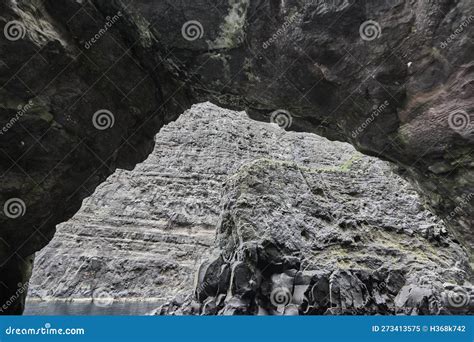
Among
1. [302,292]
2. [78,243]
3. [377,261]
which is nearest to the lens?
[302,292]

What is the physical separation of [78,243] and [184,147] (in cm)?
2051

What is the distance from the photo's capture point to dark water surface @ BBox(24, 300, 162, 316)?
40031 millimetres

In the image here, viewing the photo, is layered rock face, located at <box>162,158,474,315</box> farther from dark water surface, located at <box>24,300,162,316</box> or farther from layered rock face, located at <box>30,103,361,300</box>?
dark water surface, located at <box>24,300,162,316</box>

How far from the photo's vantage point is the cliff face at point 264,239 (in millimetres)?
18750

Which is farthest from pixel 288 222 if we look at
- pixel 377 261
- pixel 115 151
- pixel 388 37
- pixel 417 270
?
pixel 388 37

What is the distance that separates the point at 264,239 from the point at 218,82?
46.1ft

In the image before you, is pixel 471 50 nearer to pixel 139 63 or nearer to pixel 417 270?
pixel 139 63

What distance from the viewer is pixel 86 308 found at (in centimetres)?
4353

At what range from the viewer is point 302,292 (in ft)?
60.3

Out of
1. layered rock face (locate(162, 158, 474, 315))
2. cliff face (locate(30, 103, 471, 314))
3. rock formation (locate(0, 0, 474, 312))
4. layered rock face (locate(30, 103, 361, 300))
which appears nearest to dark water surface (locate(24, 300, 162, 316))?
layered rock face (locate(30, 103, 361, 300))

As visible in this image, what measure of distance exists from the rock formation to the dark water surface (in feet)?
112

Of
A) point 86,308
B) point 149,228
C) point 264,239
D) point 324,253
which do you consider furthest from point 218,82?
point 149,228

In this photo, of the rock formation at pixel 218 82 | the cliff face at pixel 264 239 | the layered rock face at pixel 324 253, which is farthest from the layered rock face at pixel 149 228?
the rock formation at pixel 218 82

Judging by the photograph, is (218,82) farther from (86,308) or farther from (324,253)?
(86,308)
